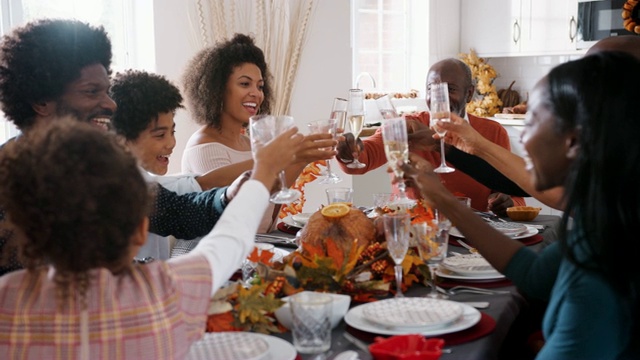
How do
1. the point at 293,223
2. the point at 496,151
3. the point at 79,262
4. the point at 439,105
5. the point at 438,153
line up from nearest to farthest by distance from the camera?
the point at 79,262, the point at 439,105, the point at 496,151, the point at 293,223, the point at 438,153

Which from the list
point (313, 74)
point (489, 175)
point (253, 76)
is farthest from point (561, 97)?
point (313, 74)

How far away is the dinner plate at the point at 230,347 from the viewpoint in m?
1.41

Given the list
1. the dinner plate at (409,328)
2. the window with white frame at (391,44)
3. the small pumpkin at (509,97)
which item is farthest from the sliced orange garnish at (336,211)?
the small pumpkin at (509,97)

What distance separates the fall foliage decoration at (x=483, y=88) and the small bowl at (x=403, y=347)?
4926 millimetres

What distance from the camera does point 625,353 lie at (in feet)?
4.86

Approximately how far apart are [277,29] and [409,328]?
10.4 ft

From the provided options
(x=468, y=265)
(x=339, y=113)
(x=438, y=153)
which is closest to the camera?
(x=468, y=265)

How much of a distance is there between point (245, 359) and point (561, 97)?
801mm

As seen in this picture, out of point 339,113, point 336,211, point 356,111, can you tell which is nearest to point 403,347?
point 336,211

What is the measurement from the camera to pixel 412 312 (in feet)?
5.39

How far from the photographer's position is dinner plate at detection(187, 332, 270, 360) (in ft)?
4.62

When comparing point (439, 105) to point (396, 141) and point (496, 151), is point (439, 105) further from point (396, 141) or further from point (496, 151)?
point (396, 141)

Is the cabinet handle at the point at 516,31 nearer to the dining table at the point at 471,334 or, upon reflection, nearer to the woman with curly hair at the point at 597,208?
the dining table at the point at 471,334

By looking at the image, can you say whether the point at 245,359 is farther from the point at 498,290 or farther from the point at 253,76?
the point at 253,76
